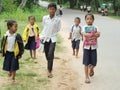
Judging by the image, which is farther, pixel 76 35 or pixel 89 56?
pixel 76 35

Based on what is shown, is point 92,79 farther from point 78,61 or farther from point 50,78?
point 78,61

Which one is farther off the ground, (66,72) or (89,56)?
(89,56)

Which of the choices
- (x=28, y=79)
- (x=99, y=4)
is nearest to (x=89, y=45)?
(x=28, y=79)

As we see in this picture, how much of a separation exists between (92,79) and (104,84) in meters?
0.56

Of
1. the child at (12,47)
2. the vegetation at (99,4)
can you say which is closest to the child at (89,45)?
the child at (12,47)

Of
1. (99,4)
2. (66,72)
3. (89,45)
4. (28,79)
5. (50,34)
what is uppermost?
(50,34)

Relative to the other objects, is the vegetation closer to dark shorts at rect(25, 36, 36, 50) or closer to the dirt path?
the dirt path

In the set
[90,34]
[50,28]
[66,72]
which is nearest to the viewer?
[90,34]

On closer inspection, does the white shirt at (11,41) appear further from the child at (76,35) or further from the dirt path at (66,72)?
the child at (76,35)

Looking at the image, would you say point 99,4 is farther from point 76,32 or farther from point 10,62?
point 10,62

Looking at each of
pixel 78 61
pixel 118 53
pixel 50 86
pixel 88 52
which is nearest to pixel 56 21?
pixel 88 52

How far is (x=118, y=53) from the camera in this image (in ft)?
44.0

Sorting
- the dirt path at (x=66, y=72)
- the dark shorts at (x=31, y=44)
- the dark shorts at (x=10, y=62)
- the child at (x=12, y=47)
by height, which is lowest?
the dirt path at (x=66, y=72)

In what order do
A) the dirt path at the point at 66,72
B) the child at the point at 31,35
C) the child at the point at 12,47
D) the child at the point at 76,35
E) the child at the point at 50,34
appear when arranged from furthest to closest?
1. the child at the point at 76,35
2. the child at the point at 31,35
3. the child at the point at 50,34
4. the dirt path at the point at 66,72
5. the child at the point at 12,47
